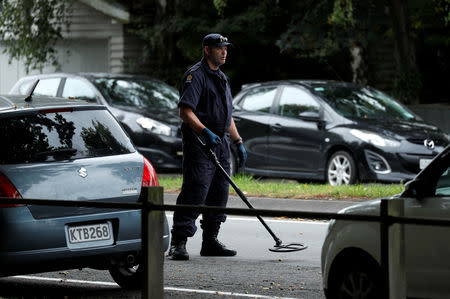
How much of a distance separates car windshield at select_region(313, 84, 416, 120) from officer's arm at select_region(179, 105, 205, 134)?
624 centimetres

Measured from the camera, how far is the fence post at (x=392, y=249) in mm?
5176

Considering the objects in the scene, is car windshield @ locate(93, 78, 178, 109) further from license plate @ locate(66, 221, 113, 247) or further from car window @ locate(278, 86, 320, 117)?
license plate @ locate(66, 221, 113, 247)

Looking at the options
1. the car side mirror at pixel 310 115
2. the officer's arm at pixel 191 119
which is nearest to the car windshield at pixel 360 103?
the car side mirror at pixel 310 115

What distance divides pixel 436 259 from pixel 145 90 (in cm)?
1240

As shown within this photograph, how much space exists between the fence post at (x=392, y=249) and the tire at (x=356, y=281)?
751mm

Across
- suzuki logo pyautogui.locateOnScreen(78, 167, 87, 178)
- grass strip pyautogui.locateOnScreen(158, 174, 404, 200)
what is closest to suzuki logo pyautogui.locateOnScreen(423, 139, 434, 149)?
grass strip pyautogui.locateOnScreen(158, 174, 404, 200)

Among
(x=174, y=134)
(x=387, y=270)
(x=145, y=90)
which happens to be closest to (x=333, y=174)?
(x=174, y=134)

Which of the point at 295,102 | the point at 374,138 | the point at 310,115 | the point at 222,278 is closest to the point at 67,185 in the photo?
the point at 222,278

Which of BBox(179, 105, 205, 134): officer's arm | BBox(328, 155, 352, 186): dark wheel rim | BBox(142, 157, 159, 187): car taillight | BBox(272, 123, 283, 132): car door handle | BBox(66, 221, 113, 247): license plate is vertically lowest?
BBox(328, 155, 352, 186): dark wheel rim

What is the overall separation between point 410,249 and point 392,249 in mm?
897

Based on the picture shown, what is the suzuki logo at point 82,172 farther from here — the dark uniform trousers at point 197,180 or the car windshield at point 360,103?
the car windshield at point 360,103

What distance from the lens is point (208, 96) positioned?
9633 millimetres

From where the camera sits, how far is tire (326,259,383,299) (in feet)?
20.6

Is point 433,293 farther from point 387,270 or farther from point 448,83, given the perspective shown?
point 448,83
